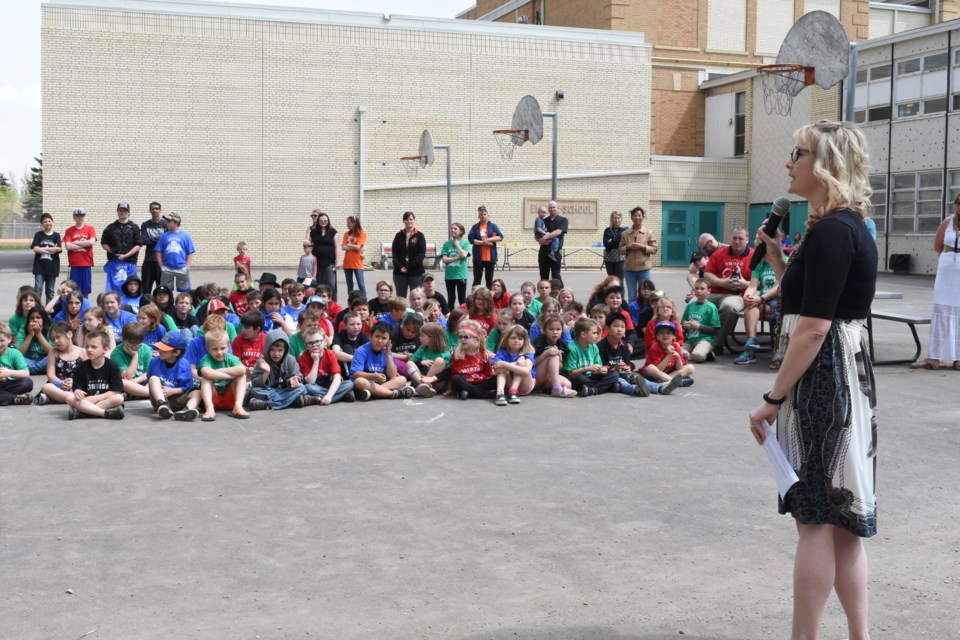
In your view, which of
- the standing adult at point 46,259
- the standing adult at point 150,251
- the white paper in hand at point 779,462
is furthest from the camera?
the standing adult at point 150,251

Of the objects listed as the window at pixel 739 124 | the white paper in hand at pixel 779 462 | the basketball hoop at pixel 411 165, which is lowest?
the white paper in hand at pixel 779 462

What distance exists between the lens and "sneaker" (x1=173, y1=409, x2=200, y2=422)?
9094mm

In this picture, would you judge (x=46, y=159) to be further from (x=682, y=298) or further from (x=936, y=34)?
(x=936, y=34)

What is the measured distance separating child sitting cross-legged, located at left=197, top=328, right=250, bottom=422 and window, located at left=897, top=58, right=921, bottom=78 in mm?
30302

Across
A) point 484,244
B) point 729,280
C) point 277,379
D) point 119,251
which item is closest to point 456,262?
point 484,244

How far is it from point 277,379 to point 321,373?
1.52ft

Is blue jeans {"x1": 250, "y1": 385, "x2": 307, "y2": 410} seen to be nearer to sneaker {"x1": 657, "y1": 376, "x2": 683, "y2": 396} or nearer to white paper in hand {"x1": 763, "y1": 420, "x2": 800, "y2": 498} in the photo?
sneaker {"x1": 657, "y1": 376, "x2": 683, "y2": 396}

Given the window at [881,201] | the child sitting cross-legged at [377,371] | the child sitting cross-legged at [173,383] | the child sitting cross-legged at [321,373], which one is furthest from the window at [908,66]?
the child sitting cross-legged at [173,383]

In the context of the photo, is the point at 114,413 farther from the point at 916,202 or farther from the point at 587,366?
the point at 916,202

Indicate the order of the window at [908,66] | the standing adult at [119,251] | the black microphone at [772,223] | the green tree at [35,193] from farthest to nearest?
the green tree at [35,193] → the window at [908,66] → the standing adult at [119,251] → the black microphone at [772,223]

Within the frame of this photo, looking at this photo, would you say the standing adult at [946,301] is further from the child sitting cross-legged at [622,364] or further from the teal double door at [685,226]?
the teal double door at [685,226]

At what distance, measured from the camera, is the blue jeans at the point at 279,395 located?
9.77 m

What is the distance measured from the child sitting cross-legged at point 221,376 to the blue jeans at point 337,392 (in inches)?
26.4

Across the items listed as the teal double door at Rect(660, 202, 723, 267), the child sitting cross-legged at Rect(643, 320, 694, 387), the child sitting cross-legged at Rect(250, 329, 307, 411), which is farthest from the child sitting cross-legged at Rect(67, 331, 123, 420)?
the teal double door at Rect(660, 202, 723, 267)
